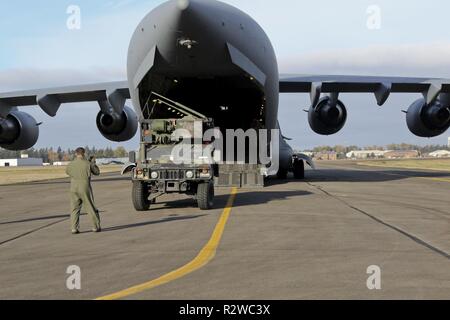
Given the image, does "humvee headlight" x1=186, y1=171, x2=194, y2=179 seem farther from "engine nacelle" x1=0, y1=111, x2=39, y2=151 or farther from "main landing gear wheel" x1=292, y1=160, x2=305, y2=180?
"main landing gear wheel" x1=292, y1=160, x2=305, y2=180

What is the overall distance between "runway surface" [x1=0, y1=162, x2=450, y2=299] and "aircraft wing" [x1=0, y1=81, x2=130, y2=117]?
→ 10704 millimetres

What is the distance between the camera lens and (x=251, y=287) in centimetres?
523

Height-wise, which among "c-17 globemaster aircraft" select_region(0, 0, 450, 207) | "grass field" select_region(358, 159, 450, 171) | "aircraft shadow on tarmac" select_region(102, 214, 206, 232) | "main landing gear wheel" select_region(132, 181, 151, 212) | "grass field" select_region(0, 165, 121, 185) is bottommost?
"aircraft shadow on tarmac" select_region(102, 214, 206, 232)

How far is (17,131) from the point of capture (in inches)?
964

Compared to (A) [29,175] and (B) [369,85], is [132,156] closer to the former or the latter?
(B) [369,85]

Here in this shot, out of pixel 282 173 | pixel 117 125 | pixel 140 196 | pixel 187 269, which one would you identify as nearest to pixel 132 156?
pixel 140 196

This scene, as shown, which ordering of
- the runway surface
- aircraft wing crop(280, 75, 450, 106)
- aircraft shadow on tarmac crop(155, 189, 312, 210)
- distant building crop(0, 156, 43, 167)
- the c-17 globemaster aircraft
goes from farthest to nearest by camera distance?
distant building crop(0, 156, 43, 167) → aircraft wing crop(280, 75, 450, 106) → aircraft shadow on tarmac crop(155, 189, 312, 210) → the c-17 globemaster aircraft → the runway surface

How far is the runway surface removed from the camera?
17.0ft

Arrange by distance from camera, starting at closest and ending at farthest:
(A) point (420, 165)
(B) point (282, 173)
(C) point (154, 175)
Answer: (C) point (154, 175), (B) point (282, 173), (A) point (420, 165)

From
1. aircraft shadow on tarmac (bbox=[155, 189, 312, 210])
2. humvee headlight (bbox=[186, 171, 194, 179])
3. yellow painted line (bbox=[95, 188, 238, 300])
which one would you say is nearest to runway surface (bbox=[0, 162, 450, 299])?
yellow painted line (bbox=[95, 188, 238, 300])

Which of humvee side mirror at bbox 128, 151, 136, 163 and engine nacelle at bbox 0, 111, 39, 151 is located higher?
engine nacelle at bbox 0, 111, 39, 151

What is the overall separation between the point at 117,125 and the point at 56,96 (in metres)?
3.19
